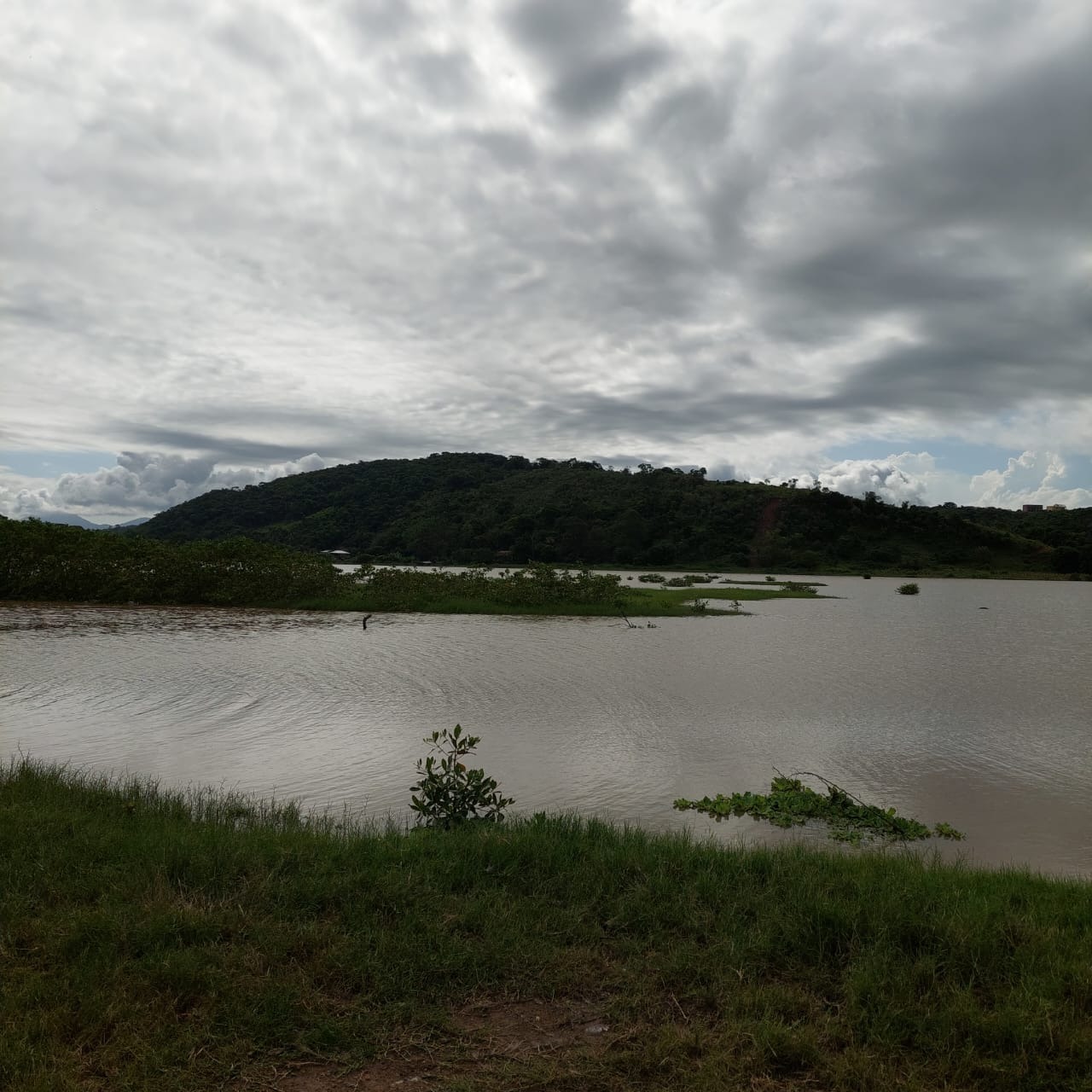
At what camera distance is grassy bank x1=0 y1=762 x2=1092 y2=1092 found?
3.86m

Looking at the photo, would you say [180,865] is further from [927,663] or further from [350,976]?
[927,663]

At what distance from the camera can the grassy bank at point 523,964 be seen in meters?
3.86

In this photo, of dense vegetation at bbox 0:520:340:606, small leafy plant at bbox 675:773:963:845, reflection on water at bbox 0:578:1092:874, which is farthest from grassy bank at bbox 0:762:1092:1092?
dense vegetation at bbox 0:520:340:606

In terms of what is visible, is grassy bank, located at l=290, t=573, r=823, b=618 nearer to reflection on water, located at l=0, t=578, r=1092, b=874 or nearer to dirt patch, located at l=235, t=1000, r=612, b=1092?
reflection on water, located at l=0, t=578, r=1092, b=874

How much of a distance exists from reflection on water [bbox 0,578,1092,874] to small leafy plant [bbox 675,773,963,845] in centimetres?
29

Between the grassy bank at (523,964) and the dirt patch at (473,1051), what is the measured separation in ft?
0.06

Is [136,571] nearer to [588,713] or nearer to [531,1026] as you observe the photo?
[588,713]

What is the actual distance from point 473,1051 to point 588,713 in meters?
11.1

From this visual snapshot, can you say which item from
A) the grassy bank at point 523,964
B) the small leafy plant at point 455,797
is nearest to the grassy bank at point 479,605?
the small leafy plant at point 455,797

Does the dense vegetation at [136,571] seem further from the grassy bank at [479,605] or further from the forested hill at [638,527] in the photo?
the forested hill at [638,527]

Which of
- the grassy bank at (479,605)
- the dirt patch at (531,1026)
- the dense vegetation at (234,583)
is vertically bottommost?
the dirt patch at (531,1026)

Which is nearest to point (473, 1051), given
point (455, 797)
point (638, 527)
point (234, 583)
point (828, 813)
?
point (455, 797)

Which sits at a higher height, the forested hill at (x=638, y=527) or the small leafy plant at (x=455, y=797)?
the forested hill at (x=638, y=527)

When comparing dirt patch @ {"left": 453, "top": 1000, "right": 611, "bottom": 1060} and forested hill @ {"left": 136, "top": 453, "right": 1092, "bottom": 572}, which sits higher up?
forested hill @ {"left": 136, "top": 453, "right": 1092, "bottom": 572}
